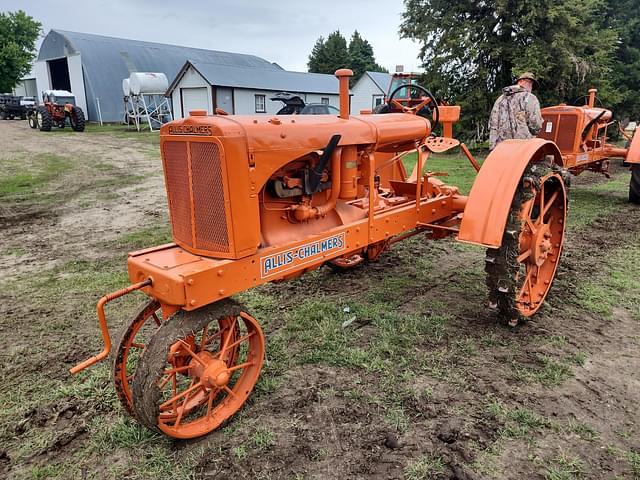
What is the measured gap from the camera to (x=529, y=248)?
11.6 feet

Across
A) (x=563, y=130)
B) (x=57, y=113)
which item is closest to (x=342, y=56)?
(x=57, y=113)

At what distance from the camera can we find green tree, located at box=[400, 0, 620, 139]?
11.8 meters

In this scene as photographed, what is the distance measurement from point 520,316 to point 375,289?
49.1 inches

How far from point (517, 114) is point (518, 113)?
0.04 ft

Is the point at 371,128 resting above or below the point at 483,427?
above

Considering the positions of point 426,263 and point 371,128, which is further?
point 426,263

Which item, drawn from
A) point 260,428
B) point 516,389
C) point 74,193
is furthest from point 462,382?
point 74,193

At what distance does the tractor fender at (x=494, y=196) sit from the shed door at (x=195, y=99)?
19985 millimetres

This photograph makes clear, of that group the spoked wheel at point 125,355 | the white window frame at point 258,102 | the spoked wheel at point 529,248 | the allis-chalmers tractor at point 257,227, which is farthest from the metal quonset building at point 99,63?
the spoked wheel at point 125,355

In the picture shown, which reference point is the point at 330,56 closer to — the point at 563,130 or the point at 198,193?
the point at 563,130

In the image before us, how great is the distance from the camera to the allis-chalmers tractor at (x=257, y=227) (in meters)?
2.31

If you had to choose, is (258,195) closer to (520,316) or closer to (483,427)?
(483,427)

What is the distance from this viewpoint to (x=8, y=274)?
4742mm

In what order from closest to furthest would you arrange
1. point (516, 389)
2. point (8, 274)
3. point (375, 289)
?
point (516, 389) < point (375, 289) < point (8, 274)
